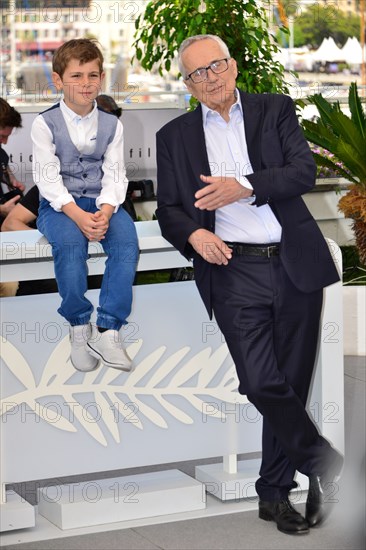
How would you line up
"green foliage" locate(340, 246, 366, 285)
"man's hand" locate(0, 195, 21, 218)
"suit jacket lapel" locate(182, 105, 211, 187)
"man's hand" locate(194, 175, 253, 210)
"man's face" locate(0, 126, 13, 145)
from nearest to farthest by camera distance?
"man's hand" locate(194, 175, 253, 210), "suit jacket lapel" locate(182, 105, 211, 187), "man's hand" locate(0, 195, 21, 218), "man's face" locate(0, 126, 13, 145), "green foliage" locate(340, 246, 366, 285)

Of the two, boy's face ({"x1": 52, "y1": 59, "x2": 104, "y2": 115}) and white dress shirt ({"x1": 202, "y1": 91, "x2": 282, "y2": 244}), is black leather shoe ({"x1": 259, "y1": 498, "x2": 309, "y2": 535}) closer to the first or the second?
white dress shirt ({"x1": 202, "y1": 91, "x2": 282, "y2": 244})

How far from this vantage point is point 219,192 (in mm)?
3473

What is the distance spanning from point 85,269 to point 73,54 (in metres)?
0.81

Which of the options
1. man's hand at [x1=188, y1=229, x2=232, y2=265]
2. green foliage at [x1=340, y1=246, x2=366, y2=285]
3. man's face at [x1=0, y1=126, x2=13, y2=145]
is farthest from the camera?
green foliage at [x1=340, y1=246, x2=366, y2=285]

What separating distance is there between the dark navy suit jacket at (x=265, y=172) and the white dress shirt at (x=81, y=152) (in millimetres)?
190

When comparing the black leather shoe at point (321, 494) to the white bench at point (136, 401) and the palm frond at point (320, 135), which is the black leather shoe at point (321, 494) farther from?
the palm frond at point (320, 135)

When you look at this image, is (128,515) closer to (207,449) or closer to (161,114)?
(207,449)

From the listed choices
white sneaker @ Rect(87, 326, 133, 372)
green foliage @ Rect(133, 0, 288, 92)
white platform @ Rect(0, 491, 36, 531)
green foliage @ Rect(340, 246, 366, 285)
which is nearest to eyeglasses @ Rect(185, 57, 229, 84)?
white sneaker @ Rect(87, 326, 133, 372)

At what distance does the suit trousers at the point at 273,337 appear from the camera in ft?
11.9

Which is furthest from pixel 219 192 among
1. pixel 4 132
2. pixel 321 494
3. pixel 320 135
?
pixel 320 135

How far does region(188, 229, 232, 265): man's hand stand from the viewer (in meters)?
3.58

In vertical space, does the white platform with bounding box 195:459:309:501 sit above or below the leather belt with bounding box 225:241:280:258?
below

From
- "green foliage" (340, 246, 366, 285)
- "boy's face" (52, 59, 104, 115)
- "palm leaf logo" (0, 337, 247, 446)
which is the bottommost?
"green foliage" (340, 246, 366, 285)

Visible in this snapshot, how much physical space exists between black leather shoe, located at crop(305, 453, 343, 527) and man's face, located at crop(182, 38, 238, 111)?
4.69ft
